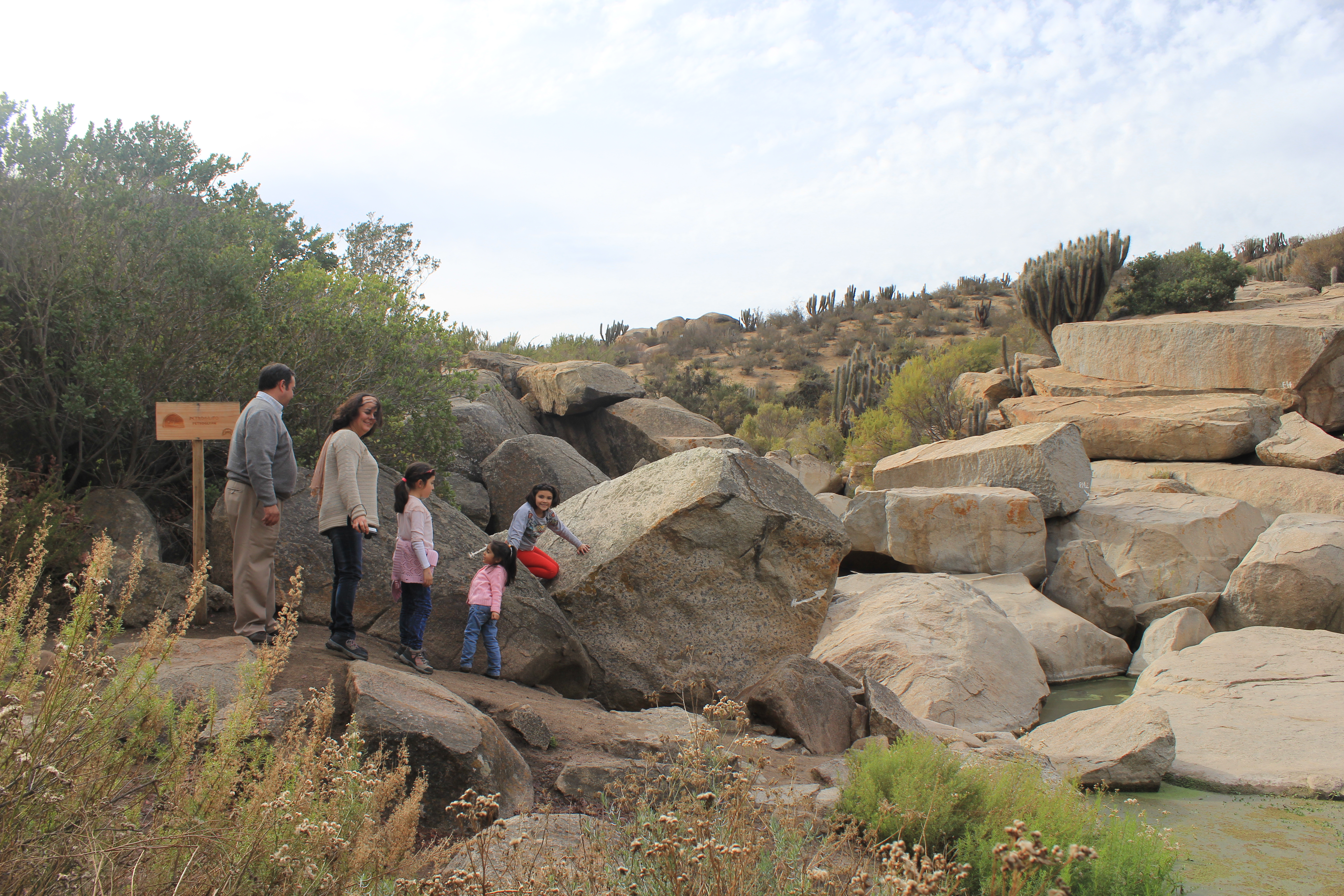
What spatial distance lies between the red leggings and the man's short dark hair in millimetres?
2556

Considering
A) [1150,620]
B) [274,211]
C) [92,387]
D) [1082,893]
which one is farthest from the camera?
[274,211]

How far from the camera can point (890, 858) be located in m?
2.18

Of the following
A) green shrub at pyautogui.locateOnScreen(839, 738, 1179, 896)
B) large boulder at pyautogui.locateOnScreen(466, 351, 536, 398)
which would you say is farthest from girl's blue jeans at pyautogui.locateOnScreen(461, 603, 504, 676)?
large boulder at pyautogui.locateOnScreen(466, 351, 536, 398)

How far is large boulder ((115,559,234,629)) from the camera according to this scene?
17.4ft

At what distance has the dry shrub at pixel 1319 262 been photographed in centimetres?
2647

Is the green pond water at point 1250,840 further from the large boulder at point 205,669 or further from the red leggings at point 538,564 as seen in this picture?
the red leggings at point 538,564

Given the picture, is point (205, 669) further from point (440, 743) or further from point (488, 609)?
point (488, 609)

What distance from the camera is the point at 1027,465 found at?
455 inches

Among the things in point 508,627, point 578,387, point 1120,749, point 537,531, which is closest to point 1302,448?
point 1120,749

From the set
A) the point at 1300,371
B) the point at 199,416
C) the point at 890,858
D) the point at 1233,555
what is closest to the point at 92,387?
the point at 199,416

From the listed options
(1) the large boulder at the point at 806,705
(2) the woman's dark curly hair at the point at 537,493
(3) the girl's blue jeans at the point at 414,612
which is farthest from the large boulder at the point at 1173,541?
(3) the girl's blue jeans at the point at 414,612

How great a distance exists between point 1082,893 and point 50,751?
378 cm

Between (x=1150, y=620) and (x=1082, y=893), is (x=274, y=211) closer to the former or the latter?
(x=1150, y=620)

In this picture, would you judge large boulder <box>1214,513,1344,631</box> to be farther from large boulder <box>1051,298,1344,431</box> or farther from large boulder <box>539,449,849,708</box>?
large boulder <box>1051,298,1344,431</box>
